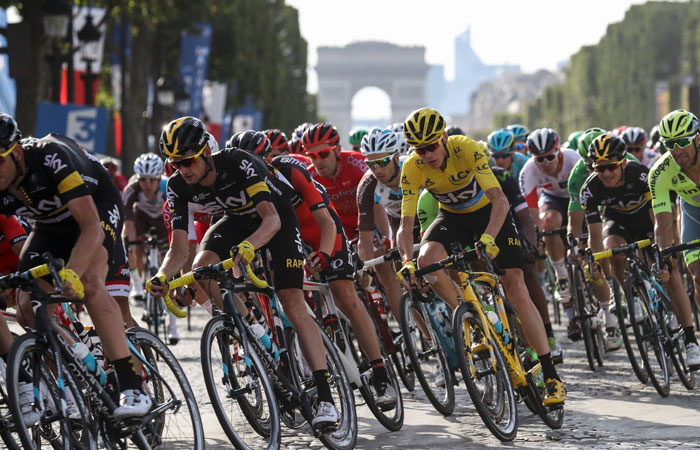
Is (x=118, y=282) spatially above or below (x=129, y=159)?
below

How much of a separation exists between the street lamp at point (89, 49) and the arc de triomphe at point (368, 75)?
107 meters

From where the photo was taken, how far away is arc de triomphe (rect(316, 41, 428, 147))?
13000cm

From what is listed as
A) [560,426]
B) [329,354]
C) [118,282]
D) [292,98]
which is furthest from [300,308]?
[292,98]

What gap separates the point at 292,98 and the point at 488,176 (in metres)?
63.0

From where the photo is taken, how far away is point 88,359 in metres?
5.59

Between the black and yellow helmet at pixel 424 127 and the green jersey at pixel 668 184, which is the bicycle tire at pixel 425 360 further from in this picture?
the green jersey at pixel 668 184

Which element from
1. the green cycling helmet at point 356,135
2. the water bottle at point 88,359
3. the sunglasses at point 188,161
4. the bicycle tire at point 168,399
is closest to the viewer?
the water bottle at point 88,359

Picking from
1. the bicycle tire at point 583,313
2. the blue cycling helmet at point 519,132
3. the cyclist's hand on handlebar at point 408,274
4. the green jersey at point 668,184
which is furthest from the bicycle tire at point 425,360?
the blue cycling helmet at point 519,132

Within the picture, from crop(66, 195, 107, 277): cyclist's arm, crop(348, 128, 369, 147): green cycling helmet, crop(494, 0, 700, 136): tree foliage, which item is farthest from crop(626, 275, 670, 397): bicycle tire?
crop(494, 0, 700, 136): tree foliage

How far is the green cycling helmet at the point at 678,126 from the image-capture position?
26.8ft

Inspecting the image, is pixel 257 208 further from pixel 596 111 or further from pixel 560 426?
pixel 596 111

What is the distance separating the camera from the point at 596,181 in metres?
9.31

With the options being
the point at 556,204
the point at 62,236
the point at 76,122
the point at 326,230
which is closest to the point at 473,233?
the point at 326,230

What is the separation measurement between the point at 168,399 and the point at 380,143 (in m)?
3.12
